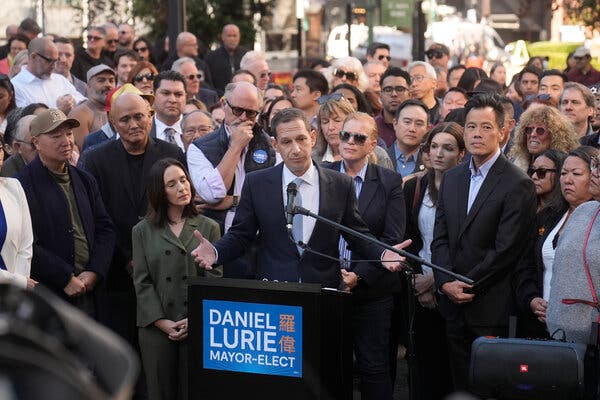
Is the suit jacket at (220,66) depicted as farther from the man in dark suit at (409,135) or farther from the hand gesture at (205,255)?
the hand gesture at (205,255)

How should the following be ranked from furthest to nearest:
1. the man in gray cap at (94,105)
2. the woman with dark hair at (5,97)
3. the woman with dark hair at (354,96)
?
the woman with dark hair at (5,97) < the woman with dark hair at (354,96) < the man in gray cap at (94,105)

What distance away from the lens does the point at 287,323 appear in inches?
258

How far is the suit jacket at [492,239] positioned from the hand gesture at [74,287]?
2331 mm

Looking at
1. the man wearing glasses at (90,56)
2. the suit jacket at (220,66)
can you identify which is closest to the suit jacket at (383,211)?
the man wearing glasses at (90,56)

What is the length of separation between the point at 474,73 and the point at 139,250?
30.1ft

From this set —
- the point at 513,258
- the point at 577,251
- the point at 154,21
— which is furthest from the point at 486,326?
the point at 154,21

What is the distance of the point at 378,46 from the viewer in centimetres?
1812

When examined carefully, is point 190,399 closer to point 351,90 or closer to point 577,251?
point 577,251

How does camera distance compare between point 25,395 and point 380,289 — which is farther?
point 380,289

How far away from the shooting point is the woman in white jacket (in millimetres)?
7379

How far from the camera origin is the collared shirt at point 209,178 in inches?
342

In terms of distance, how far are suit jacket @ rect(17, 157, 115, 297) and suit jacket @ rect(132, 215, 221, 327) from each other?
475 mm

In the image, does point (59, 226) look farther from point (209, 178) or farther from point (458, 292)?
point (458, 292)

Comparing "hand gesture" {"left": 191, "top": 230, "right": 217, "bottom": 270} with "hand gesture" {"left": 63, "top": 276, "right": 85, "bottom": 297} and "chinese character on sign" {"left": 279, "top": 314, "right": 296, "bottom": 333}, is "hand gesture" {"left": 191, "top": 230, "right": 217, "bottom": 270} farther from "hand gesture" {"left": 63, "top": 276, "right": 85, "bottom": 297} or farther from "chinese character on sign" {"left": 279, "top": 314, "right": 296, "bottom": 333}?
"hand gesture" {"left": 63, "top": 276, "right": 85, "bottom": 297}
